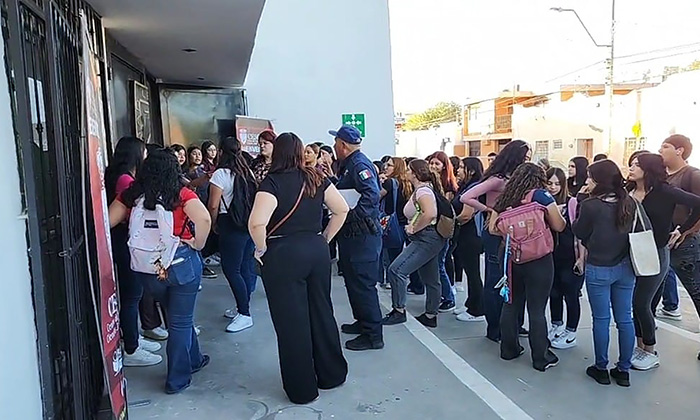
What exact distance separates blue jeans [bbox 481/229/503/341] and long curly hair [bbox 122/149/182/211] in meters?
2.61

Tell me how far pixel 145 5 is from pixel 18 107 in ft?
9.63

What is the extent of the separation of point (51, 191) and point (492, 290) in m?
3.42

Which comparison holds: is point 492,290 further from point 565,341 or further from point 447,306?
point 447,306

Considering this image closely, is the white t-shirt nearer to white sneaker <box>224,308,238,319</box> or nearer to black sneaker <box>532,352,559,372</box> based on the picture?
white sneaker <box>224,308,238,319</box>

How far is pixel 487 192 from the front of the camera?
14.8 ft

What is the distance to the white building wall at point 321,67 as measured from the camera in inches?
476

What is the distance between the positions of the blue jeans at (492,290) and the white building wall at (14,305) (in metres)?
3.46

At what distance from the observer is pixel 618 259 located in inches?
147

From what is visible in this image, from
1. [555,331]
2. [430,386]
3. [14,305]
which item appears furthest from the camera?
[555,331]

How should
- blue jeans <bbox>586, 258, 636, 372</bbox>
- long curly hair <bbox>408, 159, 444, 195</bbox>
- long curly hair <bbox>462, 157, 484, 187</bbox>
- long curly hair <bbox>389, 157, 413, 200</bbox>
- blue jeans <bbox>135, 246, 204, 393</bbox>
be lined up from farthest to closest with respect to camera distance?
1. long curly hair <bbox>389, 157, 413, 200</bbox>
2. long curly hair <bbox>462, 157, 484, 187</bbox>
3. long curly hair <bbox>408, 159, 444, 195</bbox>
4. blue jeans <bbox>586, 258, 636, 372</bbox>
5. blue jeans <bbox>135, 246, 204, 393</bbox>

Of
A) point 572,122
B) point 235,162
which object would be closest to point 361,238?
point 235,162

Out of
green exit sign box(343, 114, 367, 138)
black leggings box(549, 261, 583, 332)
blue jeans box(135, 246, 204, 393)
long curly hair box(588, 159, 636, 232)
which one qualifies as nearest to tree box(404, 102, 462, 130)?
green exit sign box(343, 114, 367, 138)

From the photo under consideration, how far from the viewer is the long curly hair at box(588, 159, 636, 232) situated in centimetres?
370

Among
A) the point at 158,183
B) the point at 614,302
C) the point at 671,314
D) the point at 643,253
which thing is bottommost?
the point at 671,314
